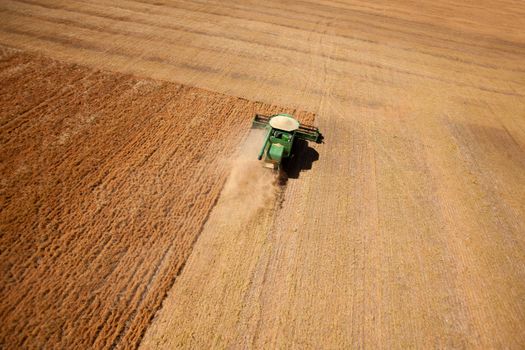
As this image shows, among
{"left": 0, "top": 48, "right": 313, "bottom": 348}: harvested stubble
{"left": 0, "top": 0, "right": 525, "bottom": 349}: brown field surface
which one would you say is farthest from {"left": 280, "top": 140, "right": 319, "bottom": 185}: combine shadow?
{"left": 0, "top": 48, "right": 313, "bottom": 348}: harvested stubble

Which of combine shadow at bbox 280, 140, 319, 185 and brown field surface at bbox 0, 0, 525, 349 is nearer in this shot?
brown field surface at bbox 0, 0, 525, 349

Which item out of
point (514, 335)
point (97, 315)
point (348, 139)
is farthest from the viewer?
point (348, 139)

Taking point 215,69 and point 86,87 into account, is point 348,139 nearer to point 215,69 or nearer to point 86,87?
point 215,69

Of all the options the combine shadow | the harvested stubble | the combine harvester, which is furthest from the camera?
the combine shadow

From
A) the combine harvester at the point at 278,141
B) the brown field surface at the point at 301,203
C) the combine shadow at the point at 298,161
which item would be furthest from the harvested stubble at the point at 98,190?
the combine shadow at the point at 298,161

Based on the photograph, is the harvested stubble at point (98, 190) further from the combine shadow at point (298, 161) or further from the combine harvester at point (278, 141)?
the combine shadow at point (298, 161)

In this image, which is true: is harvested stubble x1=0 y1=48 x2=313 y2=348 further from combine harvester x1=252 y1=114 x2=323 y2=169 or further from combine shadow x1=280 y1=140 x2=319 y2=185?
combine shadow x1=280 y1=140 x2=319 y2=185

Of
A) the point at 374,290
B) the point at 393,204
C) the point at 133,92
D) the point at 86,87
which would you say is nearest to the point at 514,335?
the point at 374,290
